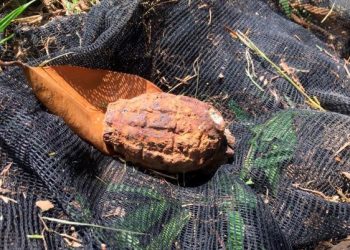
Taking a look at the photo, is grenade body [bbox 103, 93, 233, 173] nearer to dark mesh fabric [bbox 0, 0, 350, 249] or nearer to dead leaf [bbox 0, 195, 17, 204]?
dark mesh fabric [bbox 0, 0, 350, 249]

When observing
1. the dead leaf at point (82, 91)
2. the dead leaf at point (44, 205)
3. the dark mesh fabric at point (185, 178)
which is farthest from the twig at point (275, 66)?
the dead leaf at point (44, 205)

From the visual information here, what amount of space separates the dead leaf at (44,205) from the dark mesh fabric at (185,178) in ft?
0.04

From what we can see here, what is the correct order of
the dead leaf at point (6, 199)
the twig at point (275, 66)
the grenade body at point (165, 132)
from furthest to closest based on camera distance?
the twig at point (275, 66), the grenade body at point (165, 132), the dead leaf at point (6, 199)

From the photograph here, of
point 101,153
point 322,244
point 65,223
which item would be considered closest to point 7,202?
point 65,223

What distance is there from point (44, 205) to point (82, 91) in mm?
414

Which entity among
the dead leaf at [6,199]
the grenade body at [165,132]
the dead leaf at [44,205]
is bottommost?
the dead leaf at [44,205]

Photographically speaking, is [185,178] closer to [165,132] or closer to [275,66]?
[165,132]

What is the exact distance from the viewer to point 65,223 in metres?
1.30

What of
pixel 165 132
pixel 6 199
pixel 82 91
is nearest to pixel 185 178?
pixel 165 132

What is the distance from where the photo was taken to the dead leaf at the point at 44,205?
131 centimetres

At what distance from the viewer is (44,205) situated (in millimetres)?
1316

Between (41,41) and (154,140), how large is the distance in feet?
1.65

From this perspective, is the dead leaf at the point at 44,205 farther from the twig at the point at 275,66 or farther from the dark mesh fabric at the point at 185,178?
the twig at the point at 275,66

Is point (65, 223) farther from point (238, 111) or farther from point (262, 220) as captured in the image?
point (238, 111)
